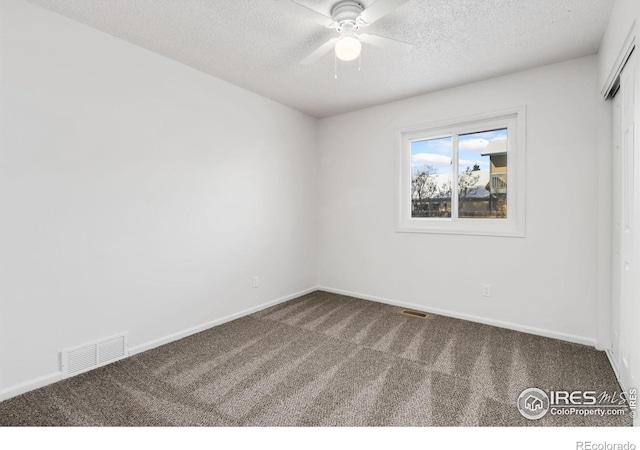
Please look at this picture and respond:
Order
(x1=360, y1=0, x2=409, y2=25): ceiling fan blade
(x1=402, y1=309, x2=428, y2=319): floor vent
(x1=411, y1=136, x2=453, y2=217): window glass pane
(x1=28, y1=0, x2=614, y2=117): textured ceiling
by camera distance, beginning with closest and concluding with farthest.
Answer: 1. (x1=360, y1=0, x2=409, y2=25): ceiling fan blade
2. (x1=28, y1=0, x2=614, y2=117): textured ceiling
3. (x1=402, y1=309, x2=428, y2=319): floor vent
4. (x1=411, y1=136, x2=453, y2=217): window glass pane

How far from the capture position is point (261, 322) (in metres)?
3.25

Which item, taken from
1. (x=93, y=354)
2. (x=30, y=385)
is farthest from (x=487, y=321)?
(x=30, y=385)

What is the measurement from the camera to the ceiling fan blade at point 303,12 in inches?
66.1

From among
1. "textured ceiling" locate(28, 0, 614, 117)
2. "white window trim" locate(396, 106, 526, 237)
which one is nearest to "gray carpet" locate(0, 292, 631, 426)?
"white window trim" locate(396, 106, 526, 237)

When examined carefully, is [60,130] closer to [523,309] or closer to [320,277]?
[320,277]

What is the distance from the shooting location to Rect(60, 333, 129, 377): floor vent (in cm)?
215

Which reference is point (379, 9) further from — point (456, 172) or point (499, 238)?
point (499, 238)

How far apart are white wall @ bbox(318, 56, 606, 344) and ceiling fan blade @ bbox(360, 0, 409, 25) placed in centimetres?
185

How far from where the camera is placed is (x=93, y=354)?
7.43 ft

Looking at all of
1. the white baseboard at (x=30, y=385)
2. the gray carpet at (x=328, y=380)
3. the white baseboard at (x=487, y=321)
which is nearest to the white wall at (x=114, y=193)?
the white baseboard at (x=30, y=385)

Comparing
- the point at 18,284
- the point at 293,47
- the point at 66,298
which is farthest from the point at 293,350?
the point at 293,47

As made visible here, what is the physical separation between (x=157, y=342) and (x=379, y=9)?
117 inches

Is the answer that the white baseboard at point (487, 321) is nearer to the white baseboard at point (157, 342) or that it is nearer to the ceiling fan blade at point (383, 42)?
the white baseboard at point (157, 342)

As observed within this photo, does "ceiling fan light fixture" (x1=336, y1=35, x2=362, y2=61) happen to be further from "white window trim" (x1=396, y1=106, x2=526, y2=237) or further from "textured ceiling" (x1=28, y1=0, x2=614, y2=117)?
"white window trim" (x1=396, y1=106, x2=526, y2=237)
